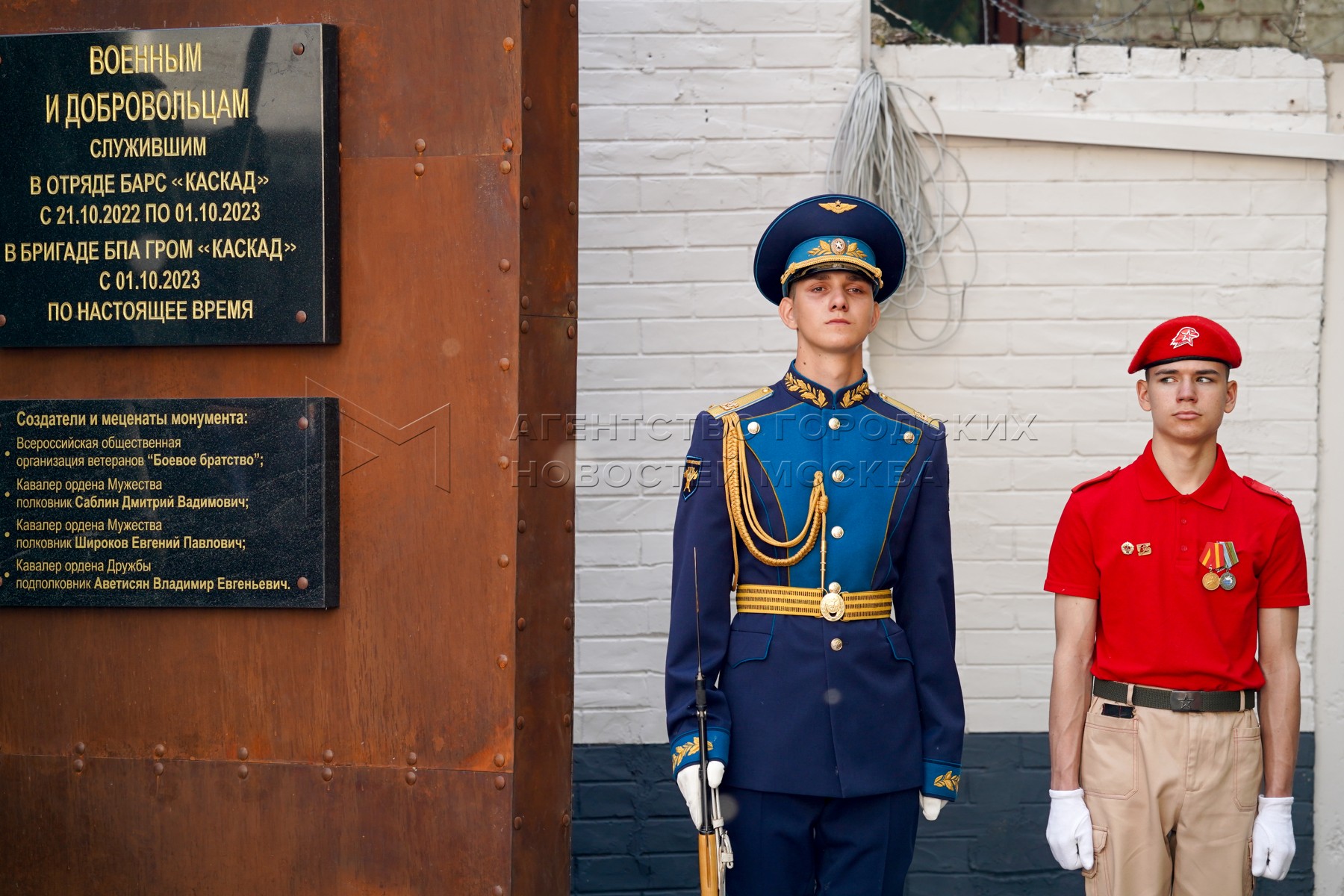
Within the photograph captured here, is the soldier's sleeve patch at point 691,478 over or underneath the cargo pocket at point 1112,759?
over

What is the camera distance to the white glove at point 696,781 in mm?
2309

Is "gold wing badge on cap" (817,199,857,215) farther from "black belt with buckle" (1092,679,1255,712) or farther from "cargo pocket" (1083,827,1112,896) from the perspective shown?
"cargo pocket" (1083,827,1112,896)

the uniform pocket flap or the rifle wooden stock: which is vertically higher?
the uniform pocket flap

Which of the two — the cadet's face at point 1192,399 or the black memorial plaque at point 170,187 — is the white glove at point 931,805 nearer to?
the cadet's face at point 1192,399

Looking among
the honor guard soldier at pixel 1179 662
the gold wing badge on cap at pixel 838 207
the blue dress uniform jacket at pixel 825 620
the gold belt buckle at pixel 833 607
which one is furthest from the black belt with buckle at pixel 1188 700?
the gold wing badge on cap at pixel 838 207

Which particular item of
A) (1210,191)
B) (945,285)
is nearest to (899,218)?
(945,285)

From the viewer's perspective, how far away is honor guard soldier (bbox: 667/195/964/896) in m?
2.38

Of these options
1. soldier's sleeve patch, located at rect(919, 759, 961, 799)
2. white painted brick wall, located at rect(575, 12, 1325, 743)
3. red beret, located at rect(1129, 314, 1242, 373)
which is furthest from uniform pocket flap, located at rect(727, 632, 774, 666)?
white painted brick wall, located at rect(575, 12, 1325, 743)

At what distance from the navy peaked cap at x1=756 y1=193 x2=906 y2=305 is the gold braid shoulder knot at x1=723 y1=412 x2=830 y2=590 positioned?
1.20 ft

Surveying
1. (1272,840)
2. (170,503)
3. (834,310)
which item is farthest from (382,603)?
(1272,840)

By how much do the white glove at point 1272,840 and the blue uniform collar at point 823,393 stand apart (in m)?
1.15

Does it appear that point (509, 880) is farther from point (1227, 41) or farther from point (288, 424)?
point (1227, 41)

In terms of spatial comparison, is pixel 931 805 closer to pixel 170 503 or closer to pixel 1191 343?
pixel 1191 343

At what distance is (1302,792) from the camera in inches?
149
